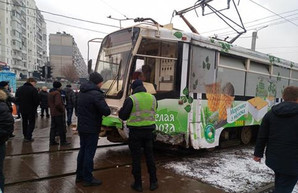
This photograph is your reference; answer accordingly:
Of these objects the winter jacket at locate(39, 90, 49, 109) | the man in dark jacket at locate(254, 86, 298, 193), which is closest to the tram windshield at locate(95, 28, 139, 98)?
the man in dark jacket at locate(254, 86, 298, 193)

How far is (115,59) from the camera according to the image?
6234 millimetres

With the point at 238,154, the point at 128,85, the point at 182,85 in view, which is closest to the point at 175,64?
the point at 182,85

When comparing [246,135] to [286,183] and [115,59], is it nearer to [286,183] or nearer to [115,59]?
[115,59]

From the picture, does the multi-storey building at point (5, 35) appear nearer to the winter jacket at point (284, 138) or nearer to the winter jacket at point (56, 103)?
the winter jacket at point (56, 103)

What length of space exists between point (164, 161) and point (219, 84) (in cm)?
248

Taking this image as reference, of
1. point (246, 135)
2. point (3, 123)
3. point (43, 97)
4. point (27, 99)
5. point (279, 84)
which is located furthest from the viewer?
point (43, 97)

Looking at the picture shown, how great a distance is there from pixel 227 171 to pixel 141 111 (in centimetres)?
273

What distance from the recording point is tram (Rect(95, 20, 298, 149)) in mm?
5730

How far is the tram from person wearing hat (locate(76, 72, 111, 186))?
4.17ft

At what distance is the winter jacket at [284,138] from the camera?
305 centimetres

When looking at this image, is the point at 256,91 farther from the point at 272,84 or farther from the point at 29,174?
the point at 29,174

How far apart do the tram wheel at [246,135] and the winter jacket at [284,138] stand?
5.07 m

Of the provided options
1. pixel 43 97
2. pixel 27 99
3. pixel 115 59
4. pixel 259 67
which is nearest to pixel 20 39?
pixel 43 97

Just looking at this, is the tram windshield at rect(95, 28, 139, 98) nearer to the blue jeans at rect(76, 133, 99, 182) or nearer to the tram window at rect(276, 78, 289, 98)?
the blue jeans at rect(76, 133, 99, 182)
